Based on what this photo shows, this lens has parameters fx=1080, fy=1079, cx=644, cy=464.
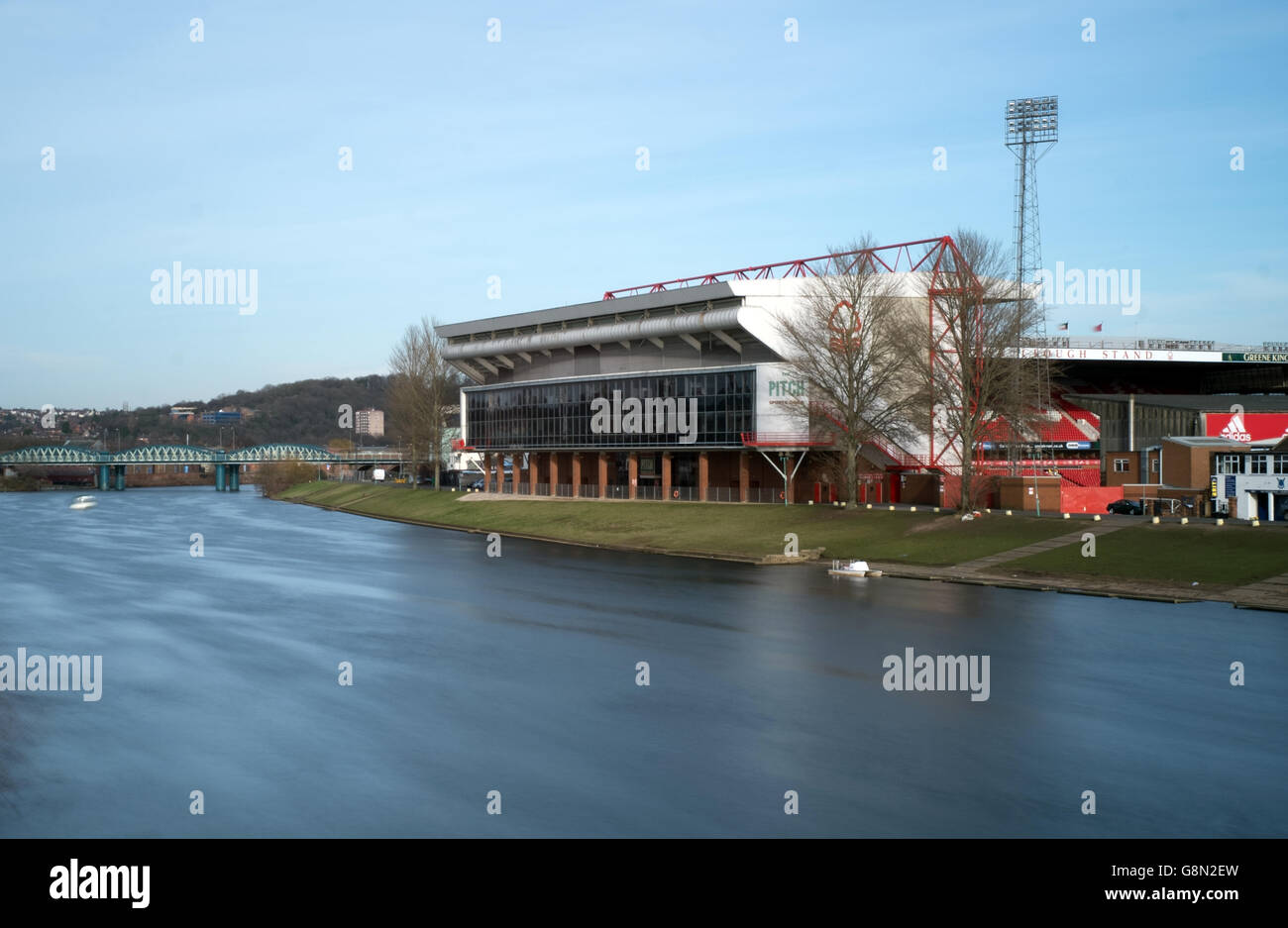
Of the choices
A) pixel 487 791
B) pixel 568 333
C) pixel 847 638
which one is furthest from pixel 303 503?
pixel 487 791

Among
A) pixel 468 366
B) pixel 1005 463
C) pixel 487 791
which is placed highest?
pixel 468 366

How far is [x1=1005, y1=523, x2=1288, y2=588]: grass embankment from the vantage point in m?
43.0

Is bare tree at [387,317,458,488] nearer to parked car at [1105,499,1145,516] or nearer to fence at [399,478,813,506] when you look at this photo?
fence at [399,478,813,506]

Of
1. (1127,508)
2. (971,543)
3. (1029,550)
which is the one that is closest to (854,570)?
(971,543)

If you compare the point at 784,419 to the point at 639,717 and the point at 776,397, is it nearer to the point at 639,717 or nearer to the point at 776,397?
the point at 776,397

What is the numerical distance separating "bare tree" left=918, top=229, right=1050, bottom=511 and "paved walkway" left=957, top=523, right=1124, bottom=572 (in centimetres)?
968

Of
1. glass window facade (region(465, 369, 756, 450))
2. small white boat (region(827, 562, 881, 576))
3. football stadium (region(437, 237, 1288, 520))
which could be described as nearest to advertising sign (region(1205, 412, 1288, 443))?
football stadium (region(437, 237, 1288, 520))

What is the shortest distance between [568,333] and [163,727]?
79115 mm

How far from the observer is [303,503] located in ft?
477

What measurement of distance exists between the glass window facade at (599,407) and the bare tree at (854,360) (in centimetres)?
689

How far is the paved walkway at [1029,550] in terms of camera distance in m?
50.9

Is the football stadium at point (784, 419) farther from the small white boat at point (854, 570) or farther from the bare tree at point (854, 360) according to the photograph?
the small white boat at point (854, 570)

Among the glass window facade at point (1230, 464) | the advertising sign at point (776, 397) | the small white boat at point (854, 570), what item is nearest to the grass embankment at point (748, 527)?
the small white boat at point (854, 570)

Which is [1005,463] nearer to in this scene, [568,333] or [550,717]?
[568,333]
